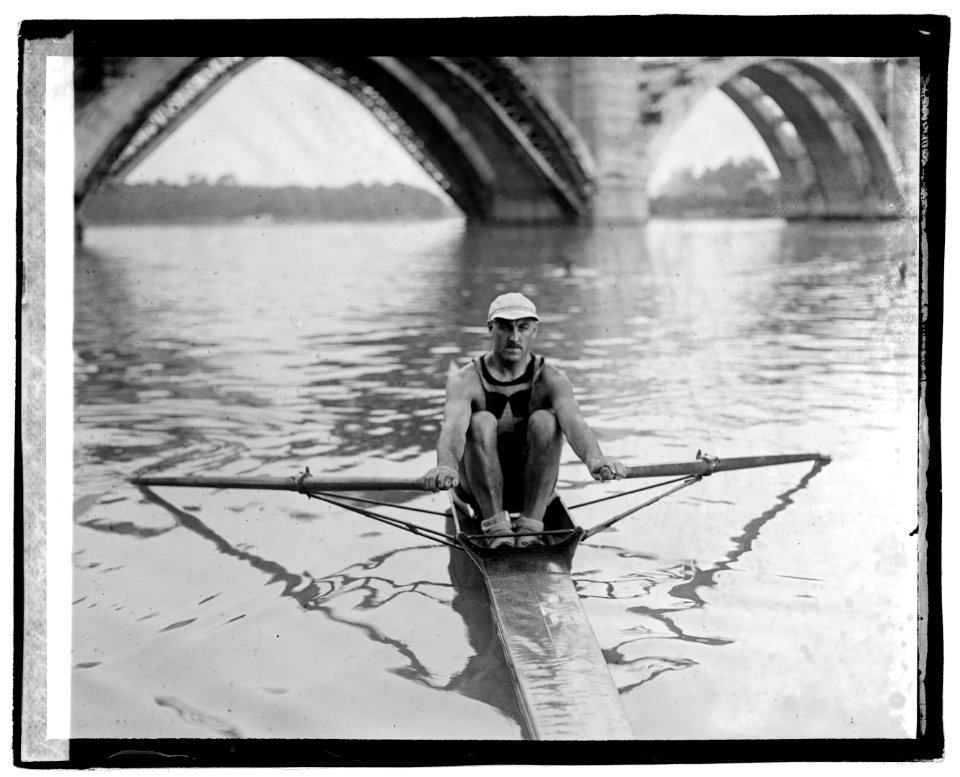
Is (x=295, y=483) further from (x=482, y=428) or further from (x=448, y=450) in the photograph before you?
(x=482, y=428)

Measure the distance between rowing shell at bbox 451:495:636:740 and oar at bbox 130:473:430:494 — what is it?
14.2 inches

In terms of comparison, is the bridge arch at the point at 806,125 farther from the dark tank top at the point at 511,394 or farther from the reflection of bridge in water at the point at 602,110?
the dark tank top at the point at 511,394

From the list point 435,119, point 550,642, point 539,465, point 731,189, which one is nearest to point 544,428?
point 539,465

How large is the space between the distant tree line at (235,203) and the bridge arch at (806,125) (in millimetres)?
1585

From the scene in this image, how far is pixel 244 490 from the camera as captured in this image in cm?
519

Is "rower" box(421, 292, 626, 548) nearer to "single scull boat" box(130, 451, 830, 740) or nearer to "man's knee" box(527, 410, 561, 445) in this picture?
"man's knee" box(527, 410, 561, 445)

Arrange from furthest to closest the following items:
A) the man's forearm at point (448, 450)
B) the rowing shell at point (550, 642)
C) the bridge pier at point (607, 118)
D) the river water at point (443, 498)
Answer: the bridge pier at point (607, 118) < the man's forearm at point (448, 450) < the river water at point (443, 498) < the rowing shell at point (550, 642)

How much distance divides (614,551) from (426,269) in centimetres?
480

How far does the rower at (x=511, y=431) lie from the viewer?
4188 mm

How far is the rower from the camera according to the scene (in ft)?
13.7

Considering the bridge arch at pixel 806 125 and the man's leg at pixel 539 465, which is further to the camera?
the bridge arch at pixel 806 125

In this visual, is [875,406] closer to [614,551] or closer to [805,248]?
[614,551]

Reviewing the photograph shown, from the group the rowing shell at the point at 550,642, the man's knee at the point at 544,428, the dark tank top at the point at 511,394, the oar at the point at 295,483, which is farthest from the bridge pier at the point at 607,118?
the rowing shell at the point at 550,642

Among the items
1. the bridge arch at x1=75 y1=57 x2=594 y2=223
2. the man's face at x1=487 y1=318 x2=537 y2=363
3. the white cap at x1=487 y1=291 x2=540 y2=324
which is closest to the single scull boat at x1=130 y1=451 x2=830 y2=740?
the man's face at x1=487 y1=318 x2=537 y2=363
